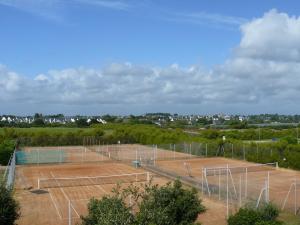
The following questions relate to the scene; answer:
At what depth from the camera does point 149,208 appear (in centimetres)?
1256

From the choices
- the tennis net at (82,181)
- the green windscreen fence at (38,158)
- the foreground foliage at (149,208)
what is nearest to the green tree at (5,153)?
the green windscreen fence at (38,158)

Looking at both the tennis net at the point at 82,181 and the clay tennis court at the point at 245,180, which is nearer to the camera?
the clay tennis court at the point at 245,180

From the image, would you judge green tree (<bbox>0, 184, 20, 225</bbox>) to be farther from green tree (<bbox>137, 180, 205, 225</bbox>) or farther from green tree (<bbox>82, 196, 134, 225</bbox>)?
green tree (<bbox>137, 180, 205, 225</bbox>)

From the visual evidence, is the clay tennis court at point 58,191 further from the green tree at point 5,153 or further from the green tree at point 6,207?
the green tree at point 6,207

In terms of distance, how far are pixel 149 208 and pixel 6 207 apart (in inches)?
214

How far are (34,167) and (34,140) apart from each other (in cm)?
2317

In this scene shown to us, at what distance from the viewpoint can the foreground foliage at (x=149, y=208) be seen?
10.6 meters

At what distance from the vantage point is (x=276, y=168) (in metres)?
41.8

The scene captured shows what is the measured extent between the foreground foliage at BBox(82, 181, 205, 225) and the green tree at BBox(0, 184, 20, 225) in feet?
11.6

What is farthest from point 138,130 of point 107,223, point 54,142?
point 107,223

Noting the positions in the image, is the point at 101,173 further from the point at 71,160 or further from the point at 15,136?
the point at 15,136

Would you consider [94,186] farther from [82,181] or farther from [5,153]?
[5,153]

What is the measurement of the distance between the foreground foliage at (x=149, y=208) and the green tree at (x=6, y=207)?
139 inches

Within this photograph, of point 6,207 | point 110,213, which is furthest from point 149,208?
point 6,207
